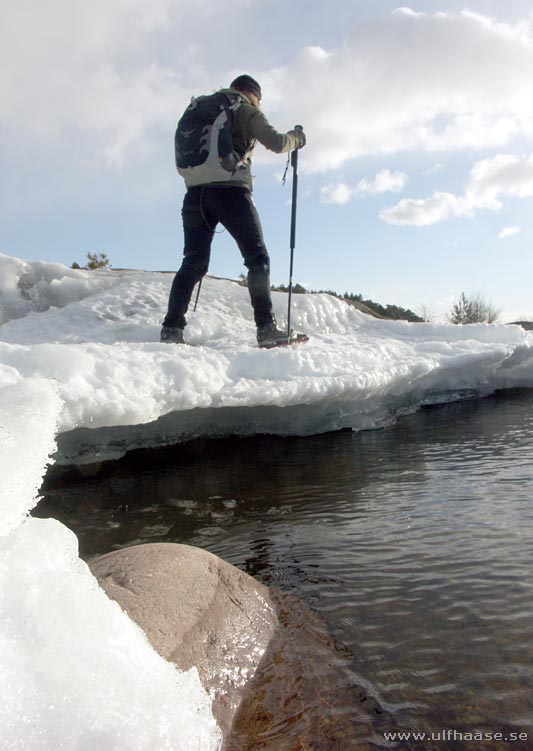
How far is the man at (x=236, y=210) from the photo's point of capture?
4344mm

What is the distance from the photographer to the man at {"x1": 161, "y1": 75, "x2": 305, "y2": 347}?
171 inches

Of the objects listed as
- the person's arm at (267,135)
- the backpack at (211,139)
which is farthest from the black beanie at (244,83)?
the person's arm at (267,135)

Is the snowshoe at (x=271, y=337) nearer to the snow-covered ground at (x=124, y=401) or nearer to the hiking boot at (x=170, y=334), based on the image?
the snow-covered ground at (x=124, y=401)

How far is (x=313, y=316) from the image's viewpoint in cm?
713

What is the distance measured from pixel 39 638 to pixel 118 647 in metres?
0.17

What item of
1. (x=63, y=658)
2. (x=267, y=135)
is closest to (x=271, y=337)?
(x=267, y=135)

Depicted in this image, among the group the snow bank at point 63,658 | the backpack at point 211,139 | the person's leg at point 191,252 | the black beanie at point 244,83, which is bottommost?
the snow bank at point 63,658

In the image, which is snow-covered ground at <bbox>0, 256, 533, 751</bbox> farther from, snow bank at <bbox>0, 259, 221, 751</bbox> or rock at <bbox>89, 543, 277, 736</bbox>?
rock at <bbox>89, 543, 277, 736</bbox>

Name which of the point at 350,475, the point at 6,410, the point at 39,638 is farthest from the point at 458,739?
the point at 350,475

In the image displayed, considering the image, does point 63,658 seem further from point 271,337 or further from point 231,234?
point 231,234

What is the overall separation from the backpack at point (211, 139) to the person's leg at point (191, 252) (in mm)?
186

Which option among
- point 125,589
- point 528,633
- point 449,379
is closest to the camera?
point 528,633

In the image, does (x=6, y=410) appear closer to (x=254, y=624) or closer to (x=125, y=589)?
(x=125, y=589)

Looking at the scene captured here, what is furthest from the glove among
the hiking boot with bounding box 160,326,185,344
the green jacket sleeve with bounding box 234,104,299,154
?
the hiking boot with bounding box 160,326,185,344
